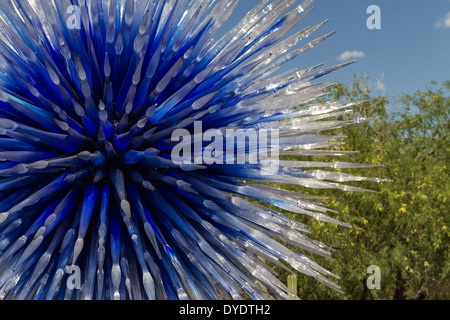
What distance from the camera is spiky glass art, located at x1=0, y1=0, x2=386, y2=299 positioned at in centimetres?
211

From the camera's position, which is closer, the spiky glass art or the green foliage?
the spiky glass art

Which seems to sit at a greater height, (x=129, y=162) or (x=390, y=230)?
(x=129, y=162)

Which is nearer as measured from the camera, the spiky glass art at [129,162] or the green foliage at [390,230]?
the spiky glass art at [129,162]

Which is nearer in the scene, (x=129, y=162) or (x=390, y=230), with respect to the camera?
(x=129, y=162)

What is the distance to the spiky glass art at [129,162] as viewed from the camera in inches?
83.2

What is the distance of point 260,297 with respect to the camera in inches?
90.0

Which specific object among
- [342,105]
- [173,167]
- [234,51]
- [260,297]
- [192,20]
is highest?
[192,20]

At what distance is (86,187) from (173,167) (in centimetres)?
41

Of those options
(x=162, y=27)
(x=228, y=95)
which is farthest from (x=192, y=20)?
(x=228, y=95)

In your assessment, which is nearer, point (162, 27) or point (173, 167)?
point (173, 167)

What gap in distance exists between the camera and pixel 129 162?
2.19m
